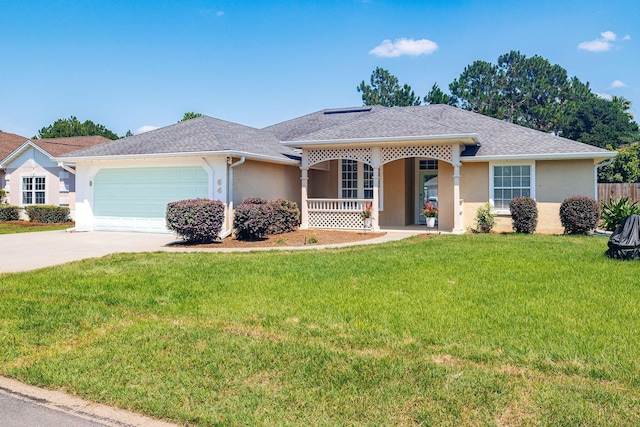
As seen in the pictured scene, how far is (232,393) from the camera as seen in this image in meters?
4.02

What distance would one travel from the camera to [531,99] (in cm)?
4806

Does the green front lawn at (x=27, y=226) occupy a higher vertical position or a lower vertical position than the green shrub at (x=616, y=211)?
lower

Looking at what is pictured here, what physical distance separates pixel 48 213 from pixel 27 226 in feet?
5.07

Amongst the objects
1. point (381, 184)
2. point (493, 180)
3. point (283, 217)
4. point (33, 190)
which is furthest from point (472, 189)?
point (33, 190)

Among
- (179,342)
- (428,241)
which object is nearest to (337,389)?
(179,342)

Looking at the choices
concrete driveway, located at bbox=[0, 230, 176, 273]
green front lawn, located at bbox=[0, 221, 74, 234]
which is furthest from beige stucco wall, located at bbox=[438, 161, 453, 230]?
green front lawn, located at bbox=[0, 221, 74, 234]

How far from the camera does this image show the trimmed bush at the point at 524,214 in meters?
15.6

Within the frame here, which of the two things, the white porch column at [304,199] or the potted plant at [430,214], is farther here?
the white porch column at [304,199]

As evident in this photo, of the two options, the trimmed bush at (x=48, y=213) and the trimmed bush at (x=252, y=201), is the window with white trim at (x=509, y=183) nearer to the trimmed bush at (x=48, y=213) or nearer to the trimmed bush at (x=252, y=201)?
the trimmed bush at (x=252, y=201)

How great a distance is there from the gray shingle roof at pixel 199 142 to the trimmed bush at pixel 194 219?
224cm

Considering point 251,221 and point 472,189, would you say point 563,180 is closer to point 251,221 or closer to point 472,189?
point 472,189

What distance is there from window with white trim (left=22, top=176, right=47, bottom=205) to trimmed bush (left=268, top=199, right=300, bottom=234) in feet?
48.5

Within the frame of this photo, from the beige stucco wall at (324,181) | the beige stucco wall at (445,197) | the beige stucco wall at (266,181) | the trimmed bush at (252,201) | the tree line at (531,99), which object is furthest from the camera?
the tree line at (531,99)

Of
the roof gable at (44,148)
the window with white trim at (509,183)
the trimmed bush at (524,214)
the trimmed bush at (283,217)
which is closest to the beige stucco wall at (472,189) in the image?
the window with white trim at (509,183)
